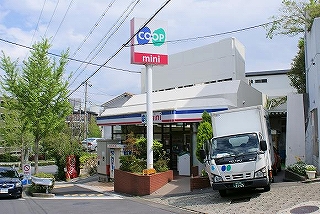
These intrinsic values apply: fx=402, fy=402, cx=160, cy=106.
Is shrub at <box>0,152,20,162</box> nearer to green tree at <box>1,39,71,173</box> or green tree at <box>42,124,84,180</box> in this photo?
green tree at <box>42,124,84,180</box>

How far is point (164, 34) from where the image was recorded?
20234mm

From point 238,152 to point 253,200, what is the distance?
1783 mm

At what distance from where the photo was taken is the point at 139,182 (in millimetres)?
18688

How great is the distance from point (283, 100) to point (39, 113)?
17805 mm

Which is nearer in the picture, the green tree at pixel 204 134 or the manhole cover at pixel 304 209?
the manhole cover at pixel 304 209

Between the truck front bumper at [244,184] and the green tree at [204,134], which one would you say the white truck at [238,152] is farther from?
the green tree at [204,134]

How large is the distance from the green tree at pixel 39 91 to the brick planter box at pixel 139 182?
6387 millimetres

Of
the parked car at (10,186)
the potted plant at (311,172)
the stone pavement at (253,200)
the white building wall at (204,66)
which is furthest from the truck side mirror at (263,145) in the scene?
the white building wall at (204,66)

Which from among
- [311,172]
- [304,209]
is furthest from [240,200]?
[311,172]

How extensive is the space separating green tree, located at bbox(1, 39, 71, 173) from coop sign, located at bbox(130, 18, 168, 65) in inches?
287

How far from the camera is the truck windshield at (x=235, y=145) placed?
14.2 meters

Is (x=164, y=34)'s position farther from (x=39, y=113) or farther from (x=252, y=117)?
(x=39, y=113)

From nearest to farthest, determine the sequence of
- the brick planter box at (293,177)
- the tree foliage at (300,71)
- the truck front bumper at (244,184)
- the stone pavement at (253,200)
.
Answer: the stone pavement at (253,200), the truck front bumper at (244,184), the brick planter box at (293,177), the tree foliage at (300,71)

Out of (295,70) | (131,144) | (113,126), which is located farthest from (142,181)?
(295,70)
